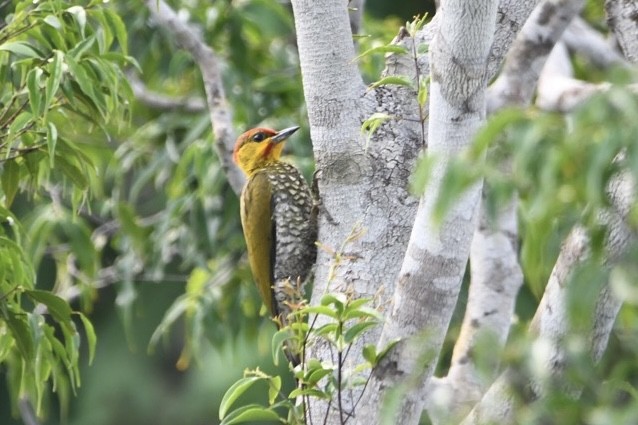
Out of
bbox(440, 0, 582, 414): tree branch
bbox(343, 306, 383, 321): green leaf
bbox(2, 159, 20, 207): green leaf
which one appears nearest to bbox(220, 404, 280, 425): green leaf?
bbox(343, 306, 383, 321): green leaf

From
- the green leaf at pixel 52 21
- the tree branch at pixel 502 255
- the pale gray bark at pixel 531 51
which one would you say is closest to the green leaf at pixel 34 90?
the green leaf at pixel 52 21

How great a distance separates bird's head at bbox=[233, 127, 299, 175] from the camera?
444cm

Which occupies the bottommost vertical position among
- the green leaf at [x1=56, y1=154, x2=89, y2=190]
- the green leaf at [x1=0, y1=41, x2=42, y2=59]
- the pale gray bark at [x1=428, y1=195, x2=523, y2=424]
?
the pale gray bark at [x1=428, y1=195, x2=523, y2=424]

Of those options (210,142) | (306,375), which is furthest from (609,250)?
(210,142)

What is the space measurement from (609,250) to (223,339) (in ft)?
10.8

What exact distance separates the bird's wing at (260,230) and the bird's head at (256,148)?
188 mm

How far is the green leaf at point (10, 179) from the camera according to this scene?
10.0ft

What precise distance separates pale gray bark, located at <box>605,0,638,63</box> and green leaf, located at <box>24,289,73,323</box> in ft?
5.19

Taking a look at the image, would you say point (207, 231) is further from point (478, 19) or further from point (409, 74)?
point (478, 19)

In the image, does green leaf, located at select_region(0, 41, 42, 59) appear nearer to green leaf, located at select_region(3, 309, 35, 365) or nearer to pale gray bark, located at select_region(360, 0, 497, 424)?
green leaf, located at select_region(3, 309, 35, 365)

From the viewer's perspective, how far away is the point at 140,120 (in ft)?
22.3

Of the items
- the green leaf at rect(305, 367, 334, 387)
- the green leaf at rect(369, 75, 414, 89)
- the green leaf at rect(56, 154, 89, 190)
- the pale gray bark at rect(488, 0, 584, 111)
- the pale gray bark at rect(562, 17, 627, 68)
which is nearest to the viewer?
the green leaf at rect(305, 367, 334, 387)

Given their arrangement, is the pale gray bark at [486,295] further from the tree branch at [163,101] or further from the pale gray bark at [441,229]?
the tree branch at [163,101]

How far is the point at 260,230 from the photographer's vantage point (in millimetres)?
4172
